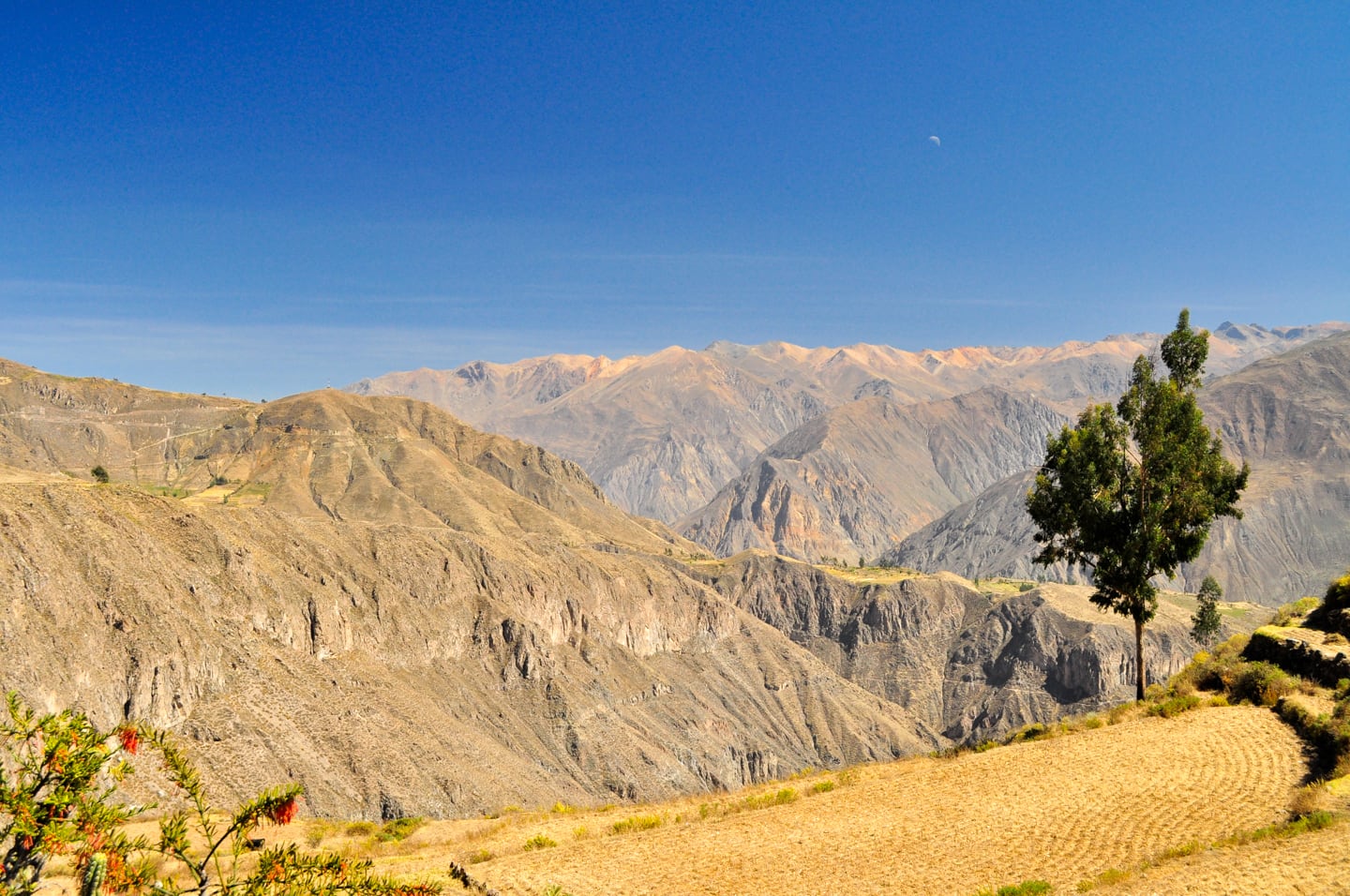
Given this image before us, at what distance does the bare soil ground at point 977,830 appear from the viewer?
50.9 ft

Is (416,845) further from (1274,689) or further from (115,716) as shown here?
(115,716)

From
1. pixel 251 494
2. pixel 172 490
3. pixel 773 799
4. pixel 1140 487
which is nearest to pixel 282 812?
pixel 773 799

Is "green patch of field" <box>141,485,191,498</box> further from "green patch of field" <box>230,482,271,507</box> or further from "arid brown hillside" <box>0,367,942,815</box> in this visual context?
"green patch of field" <box>230,482,271,507</box>

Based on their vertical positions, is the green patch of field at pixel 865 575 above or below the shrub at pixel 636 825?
below

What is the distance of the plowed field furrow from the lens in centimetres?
1597

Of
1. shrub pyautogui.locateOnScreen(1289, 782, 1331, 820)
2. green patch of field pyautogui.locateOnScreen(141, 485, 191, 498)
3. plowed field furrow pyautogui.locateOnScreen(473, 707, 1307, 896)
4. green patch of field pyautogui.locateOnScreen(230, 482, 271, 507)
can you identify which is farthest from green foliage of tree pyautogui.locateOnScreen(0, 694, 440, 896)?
green patch of field pyautogui.locateOnScreen(230, 482, 271, 507)

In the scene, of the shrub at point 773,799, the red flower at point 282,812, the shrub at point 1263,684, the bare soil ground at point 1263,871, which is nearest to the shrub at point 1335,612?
the shrub at point 1263,684

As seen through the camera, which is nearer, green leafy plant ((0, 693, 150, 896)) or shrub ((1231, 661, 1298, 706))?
green leafy plant ((0, 693, 150, 896))

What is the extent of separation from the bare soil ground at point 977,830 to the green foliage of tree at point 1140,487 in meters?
5.35

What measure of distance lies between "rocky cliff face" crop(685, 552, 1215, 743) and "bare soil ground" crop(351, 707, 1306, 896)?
12252 cm

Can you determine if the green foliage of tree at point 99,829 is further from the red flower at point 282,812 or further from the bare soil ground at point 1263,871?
the bare soil ground at point 1263,871

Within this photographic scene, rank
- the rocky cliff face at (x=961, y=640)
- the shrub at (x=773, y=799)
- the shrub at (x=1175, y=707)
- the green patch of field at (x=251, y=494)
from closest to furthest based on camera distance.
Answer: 1. the shrub at (x=773, y=799)
2. the shrub at (x=1175, y=707)
3. the green patch of field at (x=251, y=494)
4. the rocky cliff face at (x=961, y=640)

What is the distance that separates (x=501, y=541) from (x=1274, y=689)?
105376 millimetres

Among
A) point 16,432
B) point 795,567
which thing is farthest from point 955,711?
point 16,432
